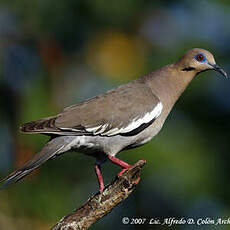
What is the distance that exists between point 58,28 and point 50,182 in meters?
2.74

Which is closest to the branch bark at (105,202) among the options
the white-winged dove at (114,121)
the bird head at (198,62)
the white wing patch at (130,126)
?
the white-winged dove at (114,121)

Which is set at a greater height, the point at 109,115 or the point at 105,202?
the point at 109,115

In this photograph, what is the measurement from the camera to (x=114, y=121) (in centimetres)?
542

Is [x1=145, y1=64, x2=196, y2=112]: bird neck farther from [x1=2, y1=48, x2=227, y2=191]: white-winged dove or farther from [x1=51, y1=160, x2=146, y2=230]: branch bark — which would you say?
[x1=51, y1=160, x2=146, y2=230]: branch bark

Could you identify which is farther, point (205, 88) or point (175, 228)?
point (205, 88)

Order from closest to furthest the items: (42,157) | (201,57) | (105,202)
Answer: (105,202), (42,157), (201,57)

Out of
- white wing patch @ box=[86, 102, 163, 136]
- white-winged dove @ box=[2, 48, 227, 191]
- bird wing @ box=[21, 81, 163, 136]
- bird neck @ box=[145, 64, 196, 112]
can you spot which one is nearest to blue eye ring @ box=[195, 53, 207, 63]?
white-winged dove @ box=[2, 48, 227, 191]

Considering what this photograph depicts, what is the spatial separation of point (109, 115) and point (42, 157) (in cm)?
88

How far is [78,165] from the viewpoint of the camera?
7676 millimetres

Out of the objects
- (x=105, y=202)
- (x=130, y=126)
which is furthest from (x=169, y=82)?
(x=105, y=202)

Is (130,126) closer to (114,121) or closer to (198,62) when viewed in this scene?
(114,121)

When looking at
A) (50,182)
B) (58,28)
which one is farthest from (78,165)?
(58,28)

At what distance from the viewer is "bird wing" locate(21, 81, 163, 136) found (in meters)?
5.22

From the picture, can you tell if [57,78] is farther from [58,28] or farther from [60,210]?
[60,210]
